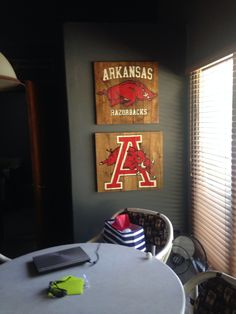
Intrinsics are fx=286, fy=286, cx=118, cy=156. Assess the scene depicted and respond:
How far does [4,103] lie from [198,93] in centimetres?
392

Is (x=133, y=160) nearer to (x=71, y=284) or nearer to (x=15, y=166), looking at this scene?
(x=71, y=284)

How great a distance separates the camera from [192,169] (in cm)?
274

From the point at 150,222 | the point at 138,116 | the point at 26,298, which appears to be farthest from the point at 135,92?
the point at 26,298

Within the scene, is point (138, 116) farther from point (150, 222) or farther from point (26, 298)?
point (26, 298)

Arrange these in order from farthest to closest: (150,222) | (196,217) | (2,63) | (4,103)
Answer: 1. (4,103)
2. (196,217)
3. (150,222)
4. (2,63)

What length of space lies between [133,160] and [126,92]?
2.03 feet

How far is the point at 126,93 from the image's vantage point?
256cm

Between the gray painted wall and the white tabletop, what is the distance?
1002 millimetres

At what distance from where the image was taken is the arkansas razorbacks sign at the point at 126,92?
2.51m

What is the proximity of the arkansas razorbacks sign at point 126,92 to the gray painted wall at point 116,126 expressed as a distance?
0.19ft

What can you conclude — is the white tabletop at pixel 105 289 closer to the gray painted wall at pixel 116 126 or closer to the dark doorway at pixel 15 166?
the gray painted wall at pixel 116 126

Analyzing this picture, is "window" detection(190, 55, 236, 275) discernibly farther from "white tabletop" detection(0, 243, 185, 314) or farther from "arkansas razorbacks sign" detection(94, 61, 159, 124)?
"white tabletop" detection(0, 243, 185, 314)

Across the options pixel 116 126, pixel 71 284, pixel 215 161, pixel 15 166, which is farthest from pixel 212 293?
pixel 15 166

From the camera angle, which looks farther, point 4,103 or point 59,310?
point 4,103
